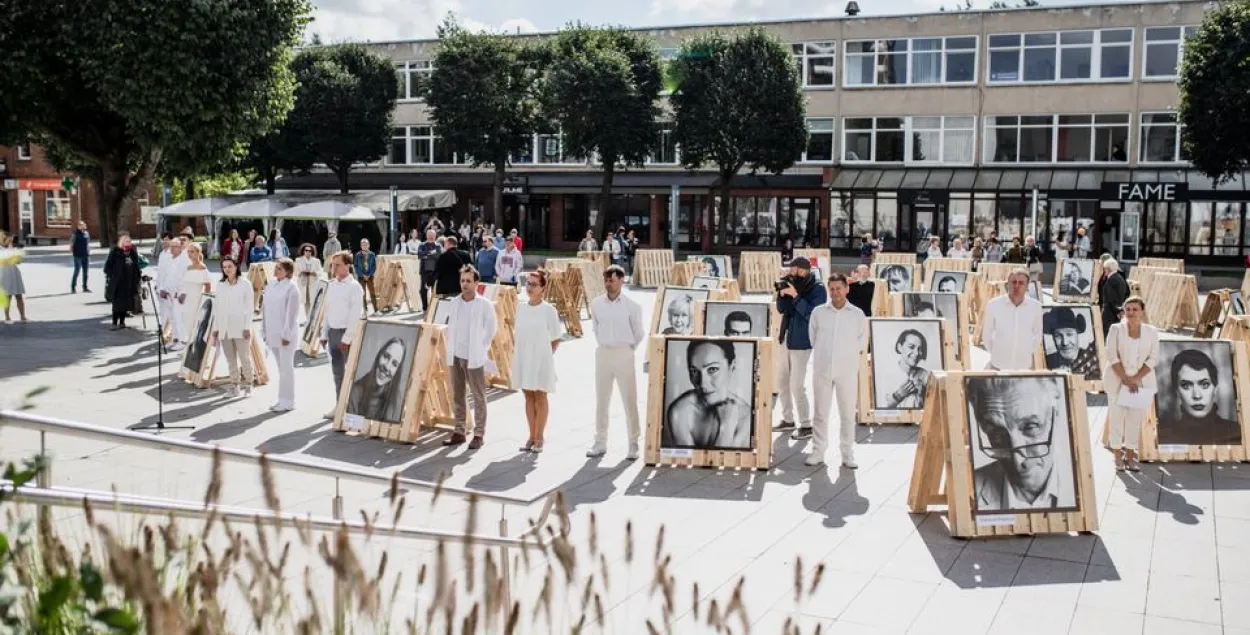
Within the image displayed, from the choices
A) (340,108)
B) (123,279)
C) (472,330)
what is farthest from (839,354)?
(340,108)

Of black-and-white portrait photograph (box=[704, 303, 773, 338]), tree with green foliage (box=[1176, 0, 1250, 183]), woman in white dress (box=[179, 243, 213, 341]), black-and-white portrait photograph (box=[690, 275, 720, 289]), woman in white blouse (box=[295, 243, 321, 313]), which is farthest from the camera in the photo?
tree with green foliage (box=[1176, 0, 1250, 183])

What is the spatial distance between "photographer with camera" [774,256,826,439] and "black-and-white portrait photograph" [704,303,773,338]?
93.3 inches

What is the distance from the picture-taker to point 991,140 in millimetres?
48281

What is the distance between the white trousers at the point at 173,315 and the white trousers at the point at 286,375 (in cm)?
577

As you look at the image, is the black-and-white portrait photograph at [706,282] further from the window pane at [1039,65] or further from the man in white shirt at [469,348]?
the window pane at [1039,65]

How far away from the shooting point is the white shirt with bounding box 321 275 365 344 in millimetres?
13000

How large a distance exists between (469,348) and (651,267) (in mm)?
22736

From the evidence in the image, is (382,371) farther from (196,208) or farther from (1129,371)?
(196,208)

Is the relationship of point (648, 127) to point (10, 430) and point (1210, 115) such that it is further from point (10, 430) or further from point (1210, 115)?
point (10, 430)

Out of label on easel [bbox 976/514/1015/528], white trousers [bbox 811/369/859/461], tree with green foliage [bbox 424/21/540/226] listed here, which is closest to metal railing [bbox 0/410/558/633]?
label on easel [bbox 976/514/1015/528]

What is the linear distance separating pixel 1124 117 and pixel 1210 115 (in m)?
8.95

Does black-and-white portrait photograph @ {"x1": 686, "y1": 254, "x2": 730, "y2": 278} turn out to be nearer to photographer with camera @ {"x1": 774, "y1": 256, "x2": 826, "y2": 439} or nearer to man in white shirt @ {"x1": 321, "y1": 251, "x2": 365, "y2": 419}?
man in white shirt @ {"x1": 321, "y1": 251, "x2": 365, "y2": 419}

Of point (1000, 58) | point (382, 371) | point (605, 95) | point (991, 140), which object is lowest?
point (382, 371)

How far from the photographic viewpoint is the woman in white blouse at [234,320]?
14266 millimetres
